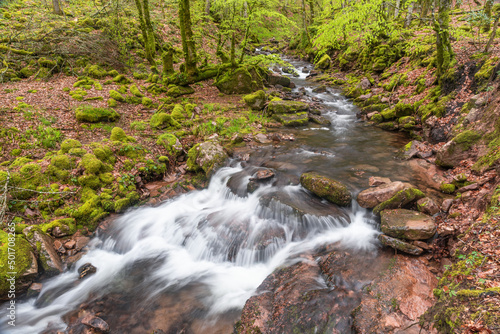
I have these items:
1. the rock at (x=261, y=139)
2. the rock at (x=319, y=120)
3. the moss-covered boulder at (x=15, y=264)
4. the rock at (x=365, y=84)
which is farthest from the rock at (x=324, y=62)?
the moss-covered boulder at (x=15, y=264)

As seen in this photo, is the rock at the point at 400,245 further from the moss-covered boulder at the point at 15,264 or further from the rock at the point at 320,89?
the rock at the point at 320,89

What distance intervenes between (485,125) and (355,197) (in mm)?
4008

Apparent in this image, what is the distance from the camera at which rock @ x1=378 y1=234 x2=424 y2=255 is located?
4.41 m

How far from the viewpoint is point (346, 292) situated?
4070 millimetres

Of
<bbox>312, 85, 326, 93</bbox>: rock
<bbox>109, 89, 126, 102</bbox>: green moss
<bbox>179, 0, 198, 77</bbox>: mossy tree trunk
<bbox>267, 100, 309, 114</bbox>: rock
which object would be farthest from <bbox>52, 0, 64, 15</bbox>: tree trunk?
<bbox>312, 85, 326, 93</bbox>: rock

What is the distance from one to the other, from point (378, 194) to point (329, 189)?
119 centimetres

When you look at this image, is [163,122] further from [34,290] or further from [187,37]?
[34,290]

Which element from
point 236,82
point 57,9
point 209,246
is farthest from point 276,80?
point 57,9

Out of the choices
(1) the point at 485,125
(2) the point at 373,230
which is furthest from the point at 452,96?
(2) the point at 373,230

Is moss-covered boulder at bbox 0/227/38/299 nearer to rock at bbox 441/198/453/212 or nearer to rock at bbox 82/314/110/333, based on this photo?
rock at bbox 82/314/110/333

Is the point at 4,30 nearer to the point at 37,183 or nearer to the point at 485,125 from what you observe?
the point at 37,183

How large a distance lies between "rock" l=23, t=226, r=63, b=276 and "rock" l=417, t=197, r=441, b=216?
8.35 meters

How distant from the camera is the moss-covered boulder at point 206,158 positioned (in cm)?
839

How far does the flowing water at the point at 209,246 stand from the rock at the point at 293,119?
3.55m
